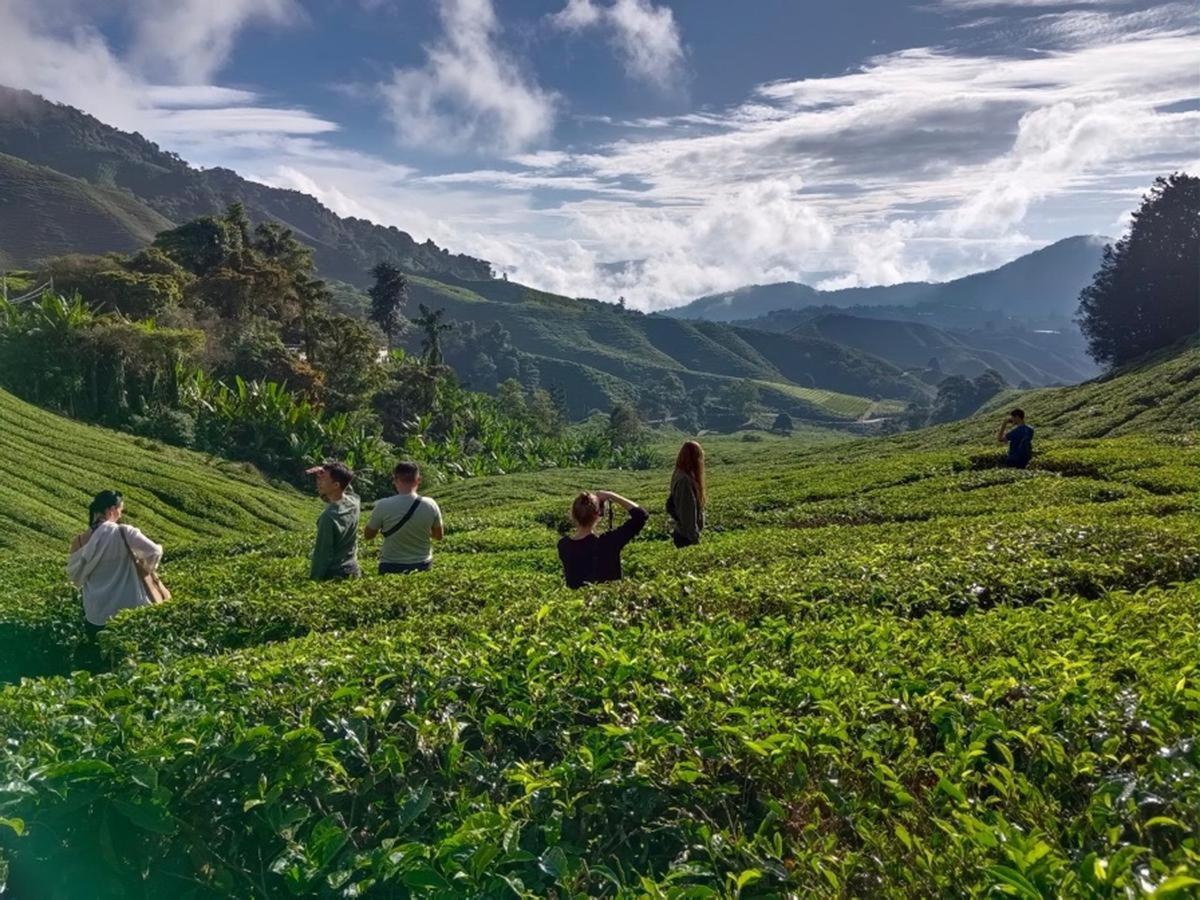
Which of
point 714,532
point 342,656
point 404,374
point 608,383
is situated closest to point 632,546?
point 714,532

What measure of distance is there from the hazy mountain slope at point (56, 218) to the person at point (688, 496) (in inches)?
7055

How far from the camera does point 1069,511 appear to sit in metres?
11.6

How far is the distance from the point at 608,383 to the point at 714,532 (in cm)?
17423

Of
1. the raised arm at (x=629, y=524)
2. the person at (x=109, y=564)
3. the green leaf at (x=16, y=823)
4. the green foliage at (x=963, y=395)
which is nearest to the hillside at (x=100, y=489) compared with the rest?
the person at (x=109, y=564)

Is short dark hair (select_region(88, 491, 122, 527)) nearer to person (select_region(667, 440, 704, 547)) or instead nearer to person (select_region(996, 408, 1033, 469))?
person (select_region(667, 440, 704, 547))

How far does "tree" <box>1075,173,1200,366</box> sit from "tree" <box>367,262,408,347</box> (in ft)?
194

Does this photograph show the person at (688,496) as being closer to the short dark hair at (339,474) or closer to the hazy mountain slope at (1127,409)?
the short dark hair at (339,474)

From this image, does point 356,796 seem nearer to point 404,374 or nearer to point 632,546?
point 632,546

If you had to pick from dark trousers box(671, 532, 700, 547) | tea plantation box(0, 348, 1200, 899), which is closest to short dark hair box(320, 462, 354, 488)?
tea plantation box(0, 348, 1200, 899)

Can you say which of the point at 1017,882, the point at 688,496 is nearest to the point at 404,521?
the point at 688,496

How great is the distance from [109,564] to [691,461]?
6737 mm

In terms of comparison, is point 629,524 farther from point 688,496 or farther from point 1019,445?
point 1019,445

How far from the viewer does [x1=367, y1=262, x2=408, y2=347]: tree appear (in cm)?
7712

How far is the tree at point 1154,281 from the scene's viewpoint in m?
59.6
